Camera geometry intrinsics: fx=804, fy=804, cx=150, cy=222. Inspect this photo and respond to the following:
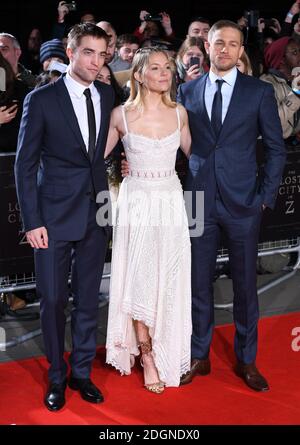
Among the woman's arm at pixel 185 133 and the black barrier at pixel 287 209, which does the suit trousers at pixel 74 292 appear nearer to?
the woman's arm at pixel 185 133

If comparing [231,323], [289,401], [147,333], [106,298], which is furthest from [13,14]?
[289,401]

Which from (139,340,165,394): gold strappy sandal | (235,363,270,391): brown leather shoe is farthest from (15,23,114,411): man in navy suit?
(235,363,270,391): brown leather shoe

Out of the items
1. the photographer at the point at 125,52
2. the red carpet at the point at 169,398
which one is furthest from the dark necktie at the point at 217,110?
the photographer at the point at 125,52

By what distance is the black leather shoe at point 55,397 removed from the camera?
4.00 metres

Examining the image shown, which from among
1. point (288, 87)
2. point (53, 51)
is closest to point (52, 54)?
point (53, 51)

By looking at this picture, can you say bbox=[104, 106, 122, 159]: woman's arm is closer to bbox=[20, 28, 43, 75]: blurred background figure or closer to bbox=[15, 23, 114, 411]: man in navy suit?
bbox=[15, 23, 114, 411]: man in navy suit

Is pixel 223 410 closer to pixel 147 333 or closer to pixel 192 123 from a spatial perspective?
pixel 147 333

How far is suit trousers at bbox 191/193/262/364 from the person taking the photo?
4219mm

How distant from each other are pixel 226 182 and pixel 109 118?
0.68 metres

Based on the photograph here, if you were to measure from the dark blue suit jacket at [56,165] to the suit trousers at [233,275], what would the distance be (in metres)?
0.66

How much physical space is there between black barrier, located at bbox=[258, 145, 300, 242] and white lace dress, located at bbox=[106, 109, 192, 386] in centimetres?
170

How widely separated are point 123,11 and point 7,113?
5.18 meters
